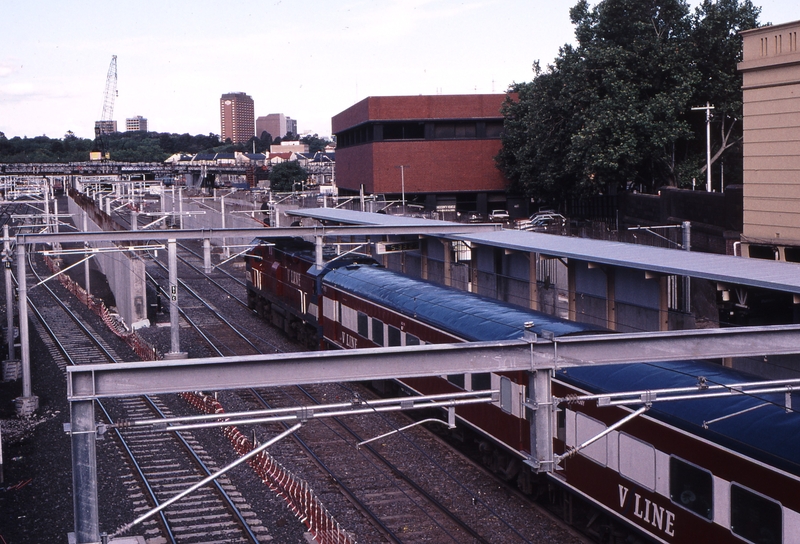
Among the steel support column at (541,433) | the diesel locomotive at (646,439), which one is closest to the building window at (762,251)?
the diesel locomotive at (646,439)

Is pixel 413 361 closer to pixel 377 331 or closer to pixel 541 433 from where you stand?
pixel 541 433

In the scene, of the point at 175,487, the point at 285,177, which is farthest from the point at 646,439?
the point at 285,177

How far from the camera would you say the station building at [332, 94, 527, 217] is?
56.3 m

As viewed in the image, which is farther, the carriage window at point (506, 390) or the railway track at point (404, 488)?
the carriage window at point (506, 390)

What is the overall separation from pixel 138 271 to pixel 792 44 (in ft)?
71.8

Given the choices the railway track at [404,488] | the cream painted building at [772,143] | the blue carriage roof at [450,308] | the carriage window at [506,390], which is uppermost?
the cream painted building at [772,143]

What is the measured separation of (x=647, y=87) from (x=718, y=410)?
1229 inches

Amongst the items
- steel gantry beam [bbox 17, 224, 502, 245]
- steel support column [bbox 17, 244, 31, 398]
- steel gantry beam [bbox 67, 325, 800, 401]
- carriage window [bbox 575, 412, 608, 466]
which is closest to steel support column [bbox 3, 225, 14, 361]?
steel gantry beam [bbox 17, 224, 502, 245]

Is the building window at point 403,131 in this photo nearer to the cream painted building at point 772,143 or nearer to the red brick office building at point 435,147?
the red brick office building at point 435,147

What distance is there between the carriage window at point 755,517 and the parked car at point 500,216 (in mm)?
41546

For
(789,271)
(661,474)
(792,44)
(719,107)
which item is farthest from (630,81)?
(661,474)

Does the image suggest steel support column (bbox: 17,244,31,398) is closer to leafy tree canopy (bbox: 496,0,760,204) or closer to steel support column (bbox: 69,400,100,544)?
steel support column (bbox: 69,400,100,544)

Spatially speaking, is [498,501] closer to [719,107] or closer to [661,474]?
[661,474]

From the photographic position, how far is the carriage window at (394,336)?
733 inches
